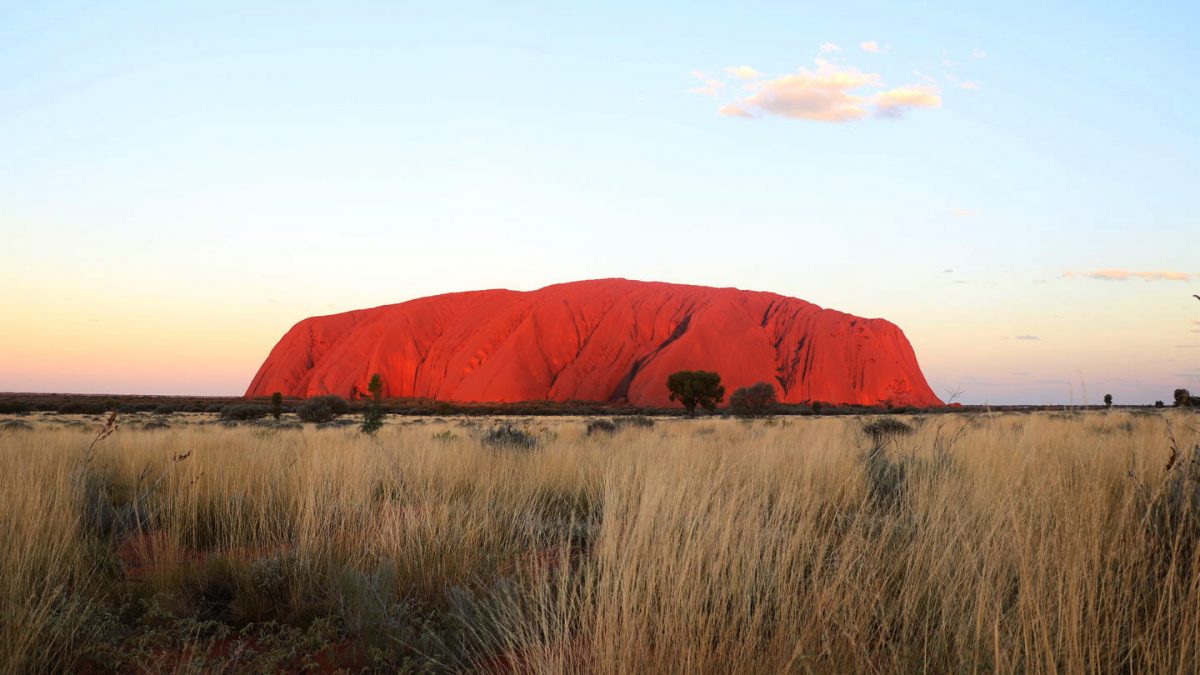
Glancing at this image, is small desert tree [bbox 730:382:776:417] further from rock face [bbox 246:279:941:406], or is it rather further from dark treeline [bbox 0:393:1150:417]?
rock face [bbox 246:279:941:406]

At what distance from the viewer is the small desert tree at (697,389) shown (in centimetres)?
5519

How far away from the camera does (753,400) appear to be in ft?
160

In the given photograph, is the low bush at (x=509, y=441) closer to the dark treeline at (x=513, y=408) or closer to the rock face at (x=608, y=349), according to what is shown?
the dark treeline at (x=513, y=408)

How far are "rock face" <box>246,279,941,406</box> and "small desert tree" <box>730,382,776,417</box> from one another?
1618 cm

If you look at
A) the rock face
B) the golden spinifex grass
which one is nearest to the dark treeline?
the rock face

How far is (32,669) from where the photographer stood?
3.10 meters

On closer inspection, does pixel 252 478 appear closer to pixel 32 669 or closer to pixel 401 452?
pixel 401 452

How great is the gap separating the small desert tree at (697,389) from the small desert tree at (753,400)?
4.80 m

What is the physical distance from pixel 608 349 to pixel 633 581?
2840 inches

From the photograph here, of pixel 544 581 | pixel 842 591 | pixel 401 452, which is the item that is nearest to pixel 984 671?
pixel 842 591

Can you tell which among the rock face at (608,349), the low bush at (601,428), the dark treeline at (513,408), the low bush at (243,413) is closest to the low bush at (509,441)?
the low bush at (601,428)

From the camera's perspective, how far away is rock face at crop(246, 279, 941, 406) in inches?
2827

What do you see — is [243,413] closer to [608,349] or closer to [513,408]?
[513,408]

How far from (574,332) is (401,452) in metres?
67.2
